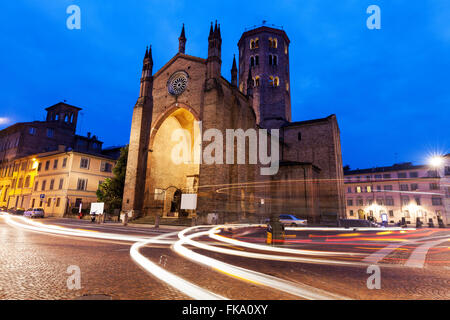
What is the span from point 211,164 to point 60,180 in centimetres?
2266

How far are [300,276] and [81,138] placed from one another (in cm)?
5317

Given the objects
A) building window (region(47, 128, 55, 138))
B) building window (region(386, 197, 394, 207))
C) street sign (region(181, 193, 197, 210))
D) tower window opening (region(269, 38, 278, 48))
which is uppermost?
tower window opening (region(269, 38, 278, 48))

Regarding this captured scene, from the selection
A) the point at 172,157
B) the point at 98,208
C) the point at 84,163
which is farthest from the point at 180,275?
the point at 84,163

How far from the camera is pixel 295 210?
101 ft

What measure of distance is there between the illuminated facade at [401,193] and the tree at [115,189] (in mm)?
43761

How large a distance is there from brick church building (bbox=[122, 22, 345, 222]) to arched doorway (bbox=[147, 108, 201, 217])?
119 mm

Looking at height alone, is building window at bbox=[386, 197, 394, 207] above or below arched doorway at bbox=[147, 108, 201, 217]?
below

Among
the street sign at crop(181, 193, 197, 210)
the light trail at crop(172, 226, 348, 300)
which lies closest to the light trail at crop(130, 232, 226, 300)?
the light trail at crop(172, 226, 348, 300)

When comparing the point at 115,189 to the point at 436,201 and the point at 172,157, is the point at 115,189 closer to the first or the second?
the point at 172,157

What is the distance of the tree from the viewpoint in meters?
27.8

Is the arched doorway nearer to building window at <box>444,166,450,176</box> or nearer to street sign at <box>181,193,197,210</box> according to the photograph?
street sign at <box>181,193,197,210</box>

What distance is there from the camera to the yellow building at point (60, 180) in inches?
1192
